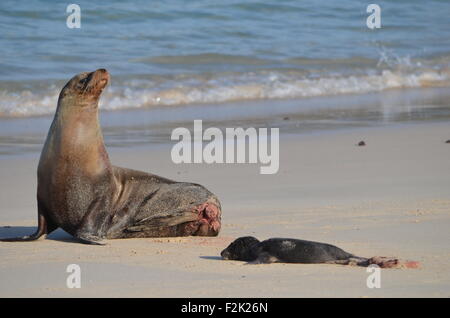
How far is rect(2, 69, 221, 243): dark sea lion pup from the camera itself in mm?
7137

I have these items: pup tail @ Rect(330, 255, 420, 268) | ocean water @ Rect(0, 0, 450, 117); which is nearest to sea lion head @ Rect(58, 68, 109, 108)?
pup tail @ Rect(330, 255, 420, 268)

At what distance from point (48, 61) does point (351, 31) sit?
883 centimetres

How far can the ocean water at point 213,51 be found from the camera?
654 inches

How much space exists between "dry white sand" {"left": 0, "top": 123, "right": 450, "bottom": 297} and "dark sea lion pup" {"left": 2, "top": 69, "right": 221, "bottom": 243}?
18 centimetres

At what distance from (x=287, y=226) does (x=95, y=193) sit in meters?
1.44

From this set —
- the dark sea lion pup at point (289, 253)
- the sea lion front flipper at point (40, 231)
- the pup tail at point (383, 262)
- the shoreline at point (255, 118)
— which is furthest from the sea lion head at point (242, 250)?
the shoreline at point (255, 118)

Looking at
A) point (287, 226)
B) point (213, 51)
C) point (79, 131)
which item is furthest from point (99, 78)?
point (213, 51)

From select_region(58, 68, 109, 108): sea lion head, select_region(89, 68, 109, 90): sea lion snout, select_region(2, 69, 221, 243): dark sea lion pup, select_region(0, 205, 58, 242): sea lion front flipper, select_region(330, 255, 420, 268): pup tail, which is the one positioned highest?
select_region(89, 68, 109, 90): sea lion snout

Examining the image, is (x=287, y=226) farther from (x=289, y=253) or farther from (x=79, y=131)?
(x=79, y=131)

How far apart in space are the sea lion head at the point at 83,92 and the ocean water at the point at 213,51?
7221 mm

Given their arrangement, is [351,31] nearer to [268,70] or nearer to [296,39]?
[296,39]

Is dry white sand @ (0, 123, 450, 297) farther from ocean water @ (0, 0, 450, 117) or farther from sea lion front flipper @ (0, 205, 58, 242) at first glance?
ocean water @ (0, 0, 450, 117)

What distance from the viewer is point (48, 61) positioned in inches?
714

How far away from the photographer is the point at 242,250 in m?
6.16
